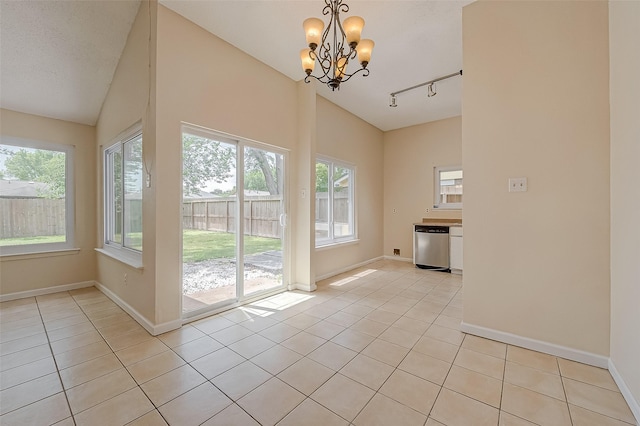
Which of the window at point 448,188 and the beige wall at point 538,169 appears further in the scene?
the window at point 448,188

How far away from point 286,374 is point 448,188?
5053 millimetres

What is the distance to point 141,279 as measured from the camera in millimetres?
2678

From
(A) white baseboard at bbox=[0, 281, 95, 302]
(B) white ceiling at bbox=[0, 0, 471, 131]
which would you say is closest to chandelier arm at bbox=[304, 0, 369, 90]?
(B) white ceiling at bbox=[0, 0, 471, 131]

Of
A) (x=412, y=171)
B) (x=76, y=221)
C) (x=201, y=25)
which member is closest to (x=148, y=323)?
(x=76, y=221)

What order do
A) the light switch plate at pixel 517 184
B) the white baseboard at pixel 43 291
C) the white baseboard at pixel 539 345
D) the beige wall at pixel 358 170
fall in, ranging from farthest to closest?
the beige wall at pixel 358 170, the white baseboard at pixel 43 291, the light switch plate at pixel 517 184, the white baseboard at pixel 539 345

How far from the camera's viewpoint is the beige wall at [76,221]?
3379 millimetres

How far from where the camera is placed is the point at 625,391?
5.32ft

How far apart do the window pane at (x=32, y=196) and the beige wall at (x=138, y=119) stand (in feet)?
3.37

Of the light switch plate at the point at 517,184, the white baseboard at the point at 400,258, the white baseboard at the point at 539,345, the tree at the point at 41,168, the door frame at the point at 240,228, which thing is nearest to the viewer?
the white baseboard at the point at 539,345

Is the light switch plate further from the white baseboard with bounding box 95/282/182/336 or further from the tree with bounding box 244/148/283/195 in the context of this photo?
the white baseboard with bounding box 95/282/182/336

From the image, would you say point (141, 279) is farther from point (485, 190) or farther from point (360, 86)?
point (360, 86)

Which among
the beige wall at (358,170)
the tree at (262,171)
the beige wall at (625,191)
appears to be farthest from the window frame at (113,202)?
the beige wall at (625,191)

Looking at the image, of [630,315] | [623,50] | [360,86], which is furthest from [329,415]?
[360,86]

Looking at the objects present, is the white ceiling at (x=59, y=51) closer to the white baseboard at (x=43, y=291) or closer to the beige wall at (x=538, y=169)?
A: the white baseboard at (x=43, y=291)
